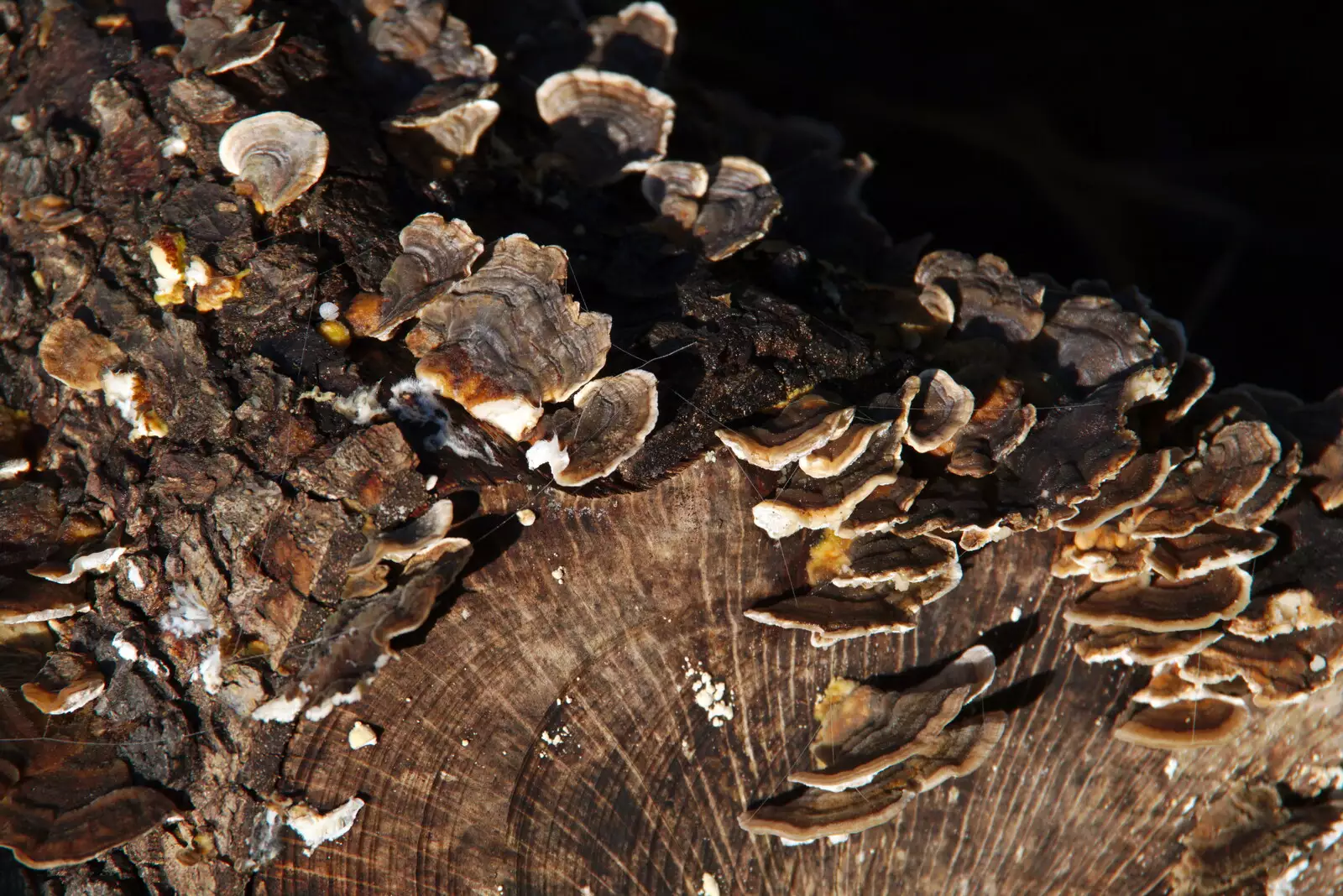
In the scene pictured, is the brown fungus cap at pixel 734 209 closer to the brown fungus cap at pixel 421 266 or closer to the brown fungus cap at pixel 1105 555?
the brown fungus cap at pixel 421 266

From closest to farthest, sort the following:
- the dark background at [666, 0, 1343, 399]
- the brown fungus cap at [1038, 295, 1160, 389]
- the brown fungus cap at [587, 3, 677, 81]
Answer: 1. the brown fungus cap at [1038, 295, 1160, 389]
2. the brown fungus cap at [587, 3, 677, 81]
3. the dark background at [666, 0, 1343, 399]

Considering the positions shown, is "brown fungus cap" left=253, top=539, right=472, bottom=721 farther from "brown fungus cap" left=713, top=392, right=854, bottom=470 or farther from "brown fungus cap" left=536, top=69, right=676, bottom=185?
"brown fungus cap" left=536, top=69, right=676, bottom=185

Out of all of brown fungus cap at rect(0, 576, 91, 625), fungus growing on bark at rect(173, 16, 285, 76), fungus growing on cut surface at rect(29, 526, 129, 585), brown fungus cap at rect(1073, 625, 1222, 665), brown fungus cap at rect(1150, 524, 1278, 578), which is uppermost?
fungus growing on bark at rect(173, 16, 285, 76)

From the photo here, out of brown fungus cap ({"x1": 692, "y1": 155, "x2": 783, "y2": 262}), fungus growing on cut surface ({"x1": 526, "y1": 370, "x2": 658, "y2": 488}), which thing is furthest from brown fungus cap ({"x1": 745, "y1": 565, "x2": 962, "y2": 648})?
brown fungus cap ({"x1": 692, "y1": 155, "x2": 783, "y2": 262})

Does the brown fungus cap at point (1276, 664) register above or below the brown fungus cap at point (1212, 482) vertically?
below

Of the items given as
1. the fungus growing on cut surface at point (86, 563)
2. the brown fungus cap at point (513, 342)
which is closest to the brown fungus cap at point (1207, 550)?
the brown fungus cap at point (513, 342)

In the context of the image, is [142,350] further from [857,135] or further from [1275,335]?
[1275,335]

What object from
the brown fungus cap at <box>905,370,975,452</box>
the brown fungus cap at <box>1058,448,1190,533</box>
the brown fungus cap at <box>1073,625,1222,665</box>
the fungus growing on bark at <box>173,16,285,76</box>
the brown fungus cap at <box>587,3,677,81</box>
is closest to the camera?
the brown fungus cap at <box>905,370,975,452</box>

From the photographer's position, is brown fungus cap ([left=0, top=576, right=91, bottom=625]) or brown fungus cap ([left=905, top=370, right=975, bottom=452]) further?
brown fungus cap ([left=905, top=370, right=975, bottom=452])
